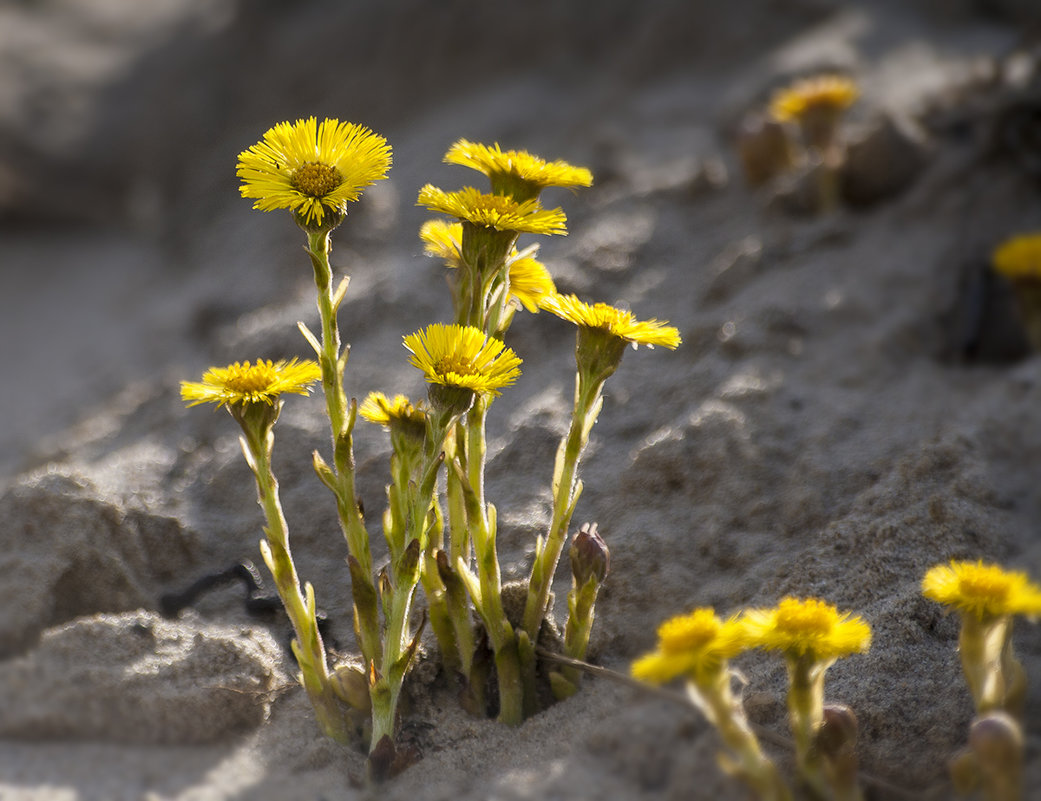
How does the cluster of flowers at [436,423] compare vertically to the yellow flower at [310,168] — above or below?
below

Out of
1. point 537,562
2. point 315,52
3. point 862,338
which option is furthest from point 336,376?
point 315,52

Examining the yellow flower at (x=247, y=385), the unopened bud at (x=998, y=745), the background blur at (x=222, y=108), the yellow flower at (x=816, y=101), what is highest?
the background blur at (x=222, y=108)

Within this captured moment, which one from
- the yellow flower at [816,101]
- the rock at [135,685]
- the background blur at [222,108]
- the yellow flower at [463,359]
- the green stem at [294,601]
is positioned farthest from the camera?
the background blur at [222,108]

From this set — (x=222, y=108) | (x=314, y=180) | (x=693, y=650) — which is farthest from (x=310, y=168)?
(x=222, y=108)

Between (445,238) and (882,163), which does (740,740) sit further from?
(882,163)

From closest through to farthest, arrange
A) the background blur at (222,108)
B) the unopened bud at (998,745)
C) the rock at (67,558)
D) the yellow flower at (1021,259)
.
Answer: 1. the unopened bud at (998,745)
2. the rock at (67,558)
3. the yellow flower at (1021,259)
4. the background blur at (222,108)

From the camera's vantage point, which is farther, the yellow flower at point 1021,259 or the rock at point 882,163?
the rock at point 882,163

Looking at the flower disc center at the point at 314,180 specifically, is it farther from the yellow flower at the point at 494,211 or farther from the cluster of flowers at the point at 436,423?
the yellow flower at the point at 494,211

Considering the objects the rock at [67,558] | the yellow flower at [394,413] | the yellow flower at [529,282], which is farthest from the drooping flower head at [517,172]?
the rock at [67,558]
